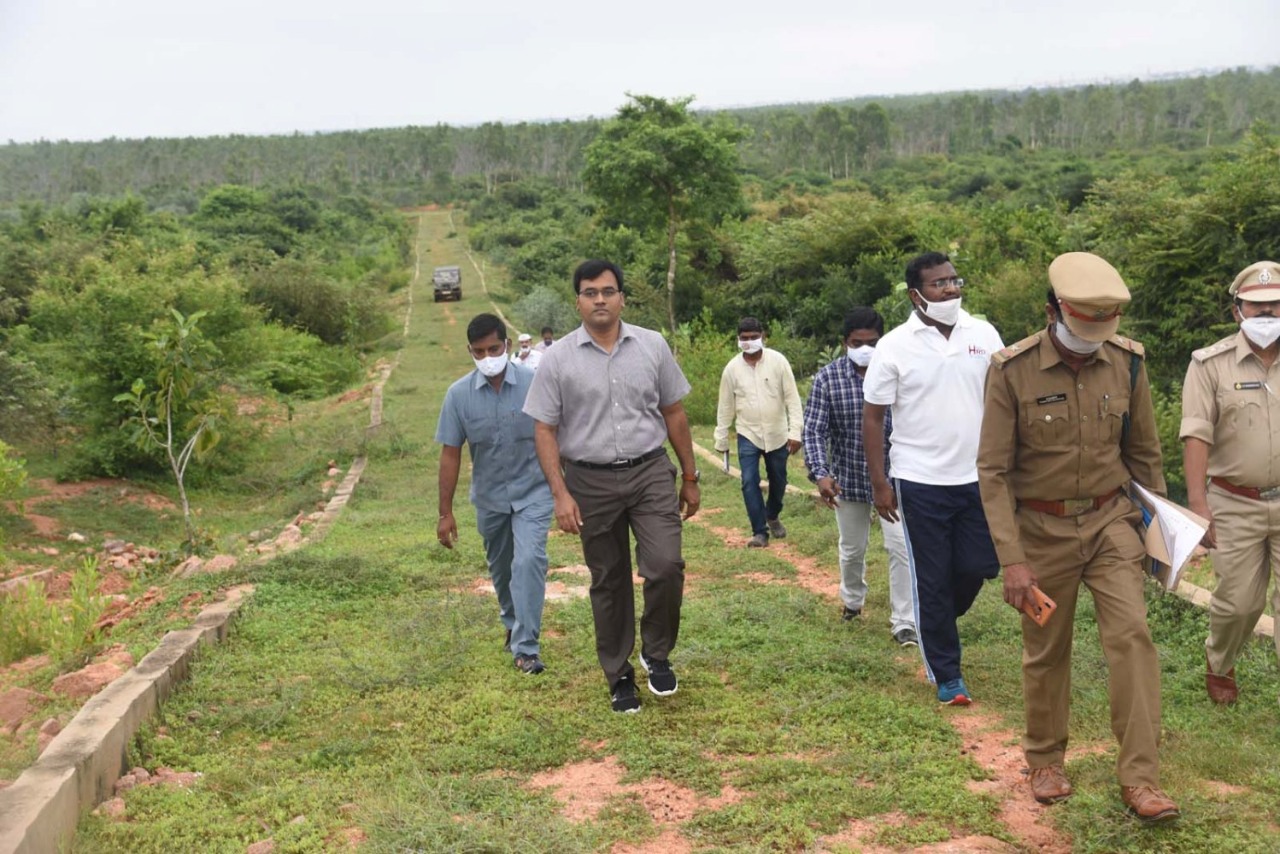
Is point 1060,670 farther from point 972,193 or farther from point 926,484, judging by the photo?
point 972,193

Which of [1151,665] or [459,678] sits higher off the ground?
[1151,665]

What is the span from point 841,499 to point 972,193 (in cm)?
6460

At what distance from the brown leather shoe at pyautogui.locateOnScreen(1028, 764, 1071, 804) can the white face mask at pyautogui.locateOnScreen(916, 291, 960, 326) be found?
76.9 inches

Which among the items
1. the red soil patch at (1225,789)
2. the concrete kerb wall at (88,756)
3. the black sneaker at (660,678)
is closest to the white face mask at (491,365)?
the black sneaker at (660,678)

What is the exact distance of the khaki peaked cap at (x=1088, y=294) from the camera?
12.2 feet

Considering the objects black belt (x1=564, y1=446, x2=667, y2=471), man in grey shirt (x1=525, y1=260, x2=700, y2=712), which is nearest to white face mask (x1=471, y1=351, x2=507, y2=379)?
man in grey shirt (x1=525, y1=260, x2=700, y2=712)

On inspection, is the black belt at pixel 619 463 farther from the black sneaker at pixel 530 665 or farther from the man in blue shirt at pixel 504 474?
the black sneaker at pixel 530 665

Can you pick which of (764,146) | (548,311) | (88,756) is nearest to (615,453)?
(88,756)

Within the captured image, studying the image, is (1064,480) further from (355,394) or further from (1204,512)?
(355,394)

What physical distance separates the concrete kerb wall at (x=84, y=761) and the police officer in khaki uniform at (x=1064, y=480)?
3365 millimetres

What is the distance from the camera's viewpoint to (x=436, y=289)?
44562 mm

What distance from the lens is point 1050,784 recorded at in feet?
13.1

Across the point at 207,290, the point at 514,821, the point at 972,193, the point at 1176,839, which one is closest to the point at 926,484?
the point at 1176,839

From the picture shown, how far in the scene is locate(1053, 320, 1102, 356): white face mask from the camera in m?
3.85
